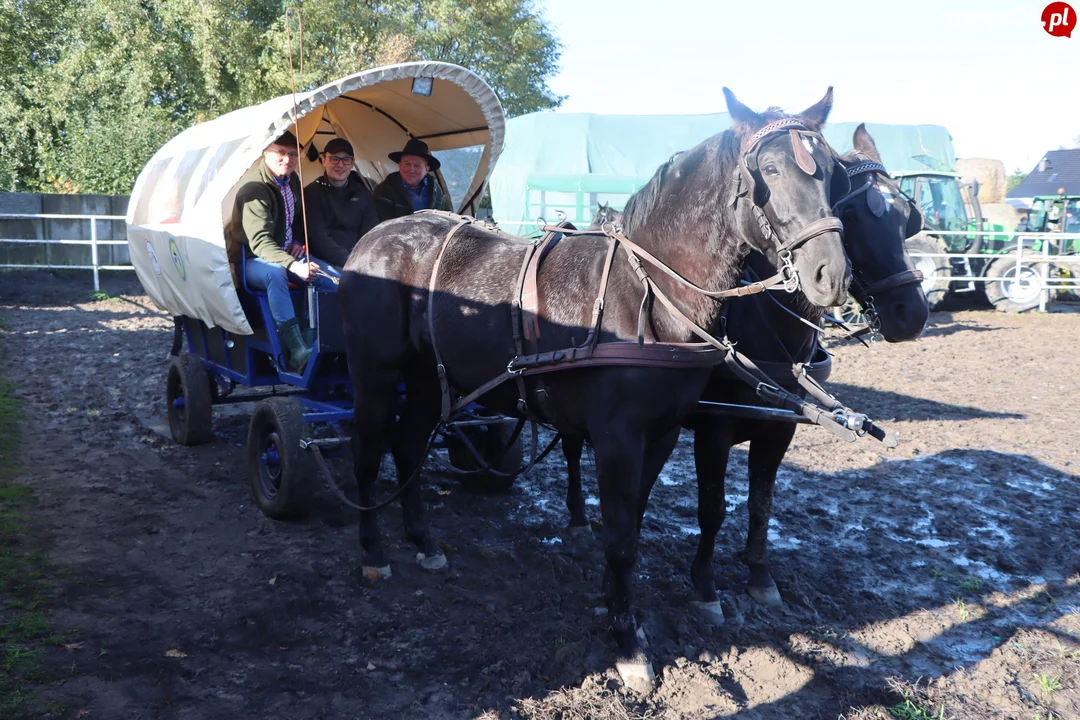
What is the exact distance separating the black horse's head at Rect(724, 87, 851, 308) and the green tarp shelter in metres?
13.5

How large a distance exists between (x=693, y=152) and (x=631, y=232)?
379mm

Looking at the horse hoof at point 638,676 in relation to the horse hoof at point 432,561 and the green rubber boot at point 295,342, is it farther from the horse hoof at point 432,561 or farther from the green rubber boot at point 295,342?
the green rubber boot at point 295,342

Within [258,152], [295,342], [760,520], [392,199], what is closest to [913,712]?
[760,520]

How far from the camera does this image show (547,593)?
394 centimetres

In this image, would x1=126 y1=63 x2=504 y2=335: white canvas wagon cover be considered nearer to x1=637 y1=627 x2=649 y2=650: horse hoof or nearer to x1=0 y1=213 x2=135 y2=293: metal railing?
x1=637 y1=627 x2=649 y2=650: horse hoof

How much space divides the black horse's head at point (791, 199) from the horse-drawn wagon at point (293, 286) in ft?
6.66

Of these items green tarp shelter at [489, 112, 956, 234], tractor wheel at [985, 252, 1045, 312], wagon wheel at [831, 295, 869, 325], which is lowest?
tractor wheel at [985, 252, 1045, 312]

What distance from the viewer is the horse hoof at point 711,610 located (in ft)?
12.3

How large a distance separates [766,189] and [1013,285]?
14561 millimetres

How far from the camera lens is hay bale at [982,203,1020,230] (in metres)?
19.0

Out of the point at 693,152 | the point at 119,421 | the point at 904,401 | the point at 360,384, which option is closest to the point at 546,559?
the point at 360,384

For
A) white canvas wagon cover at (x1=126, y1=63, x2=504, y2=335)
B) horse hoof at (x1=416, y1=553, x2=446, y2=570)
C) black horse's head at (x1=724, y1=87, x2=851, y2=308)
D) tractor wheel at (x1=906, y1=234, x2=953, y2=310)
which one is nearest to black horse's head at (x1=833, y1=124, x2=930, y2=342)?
black horse's head at (x1=724, y1=87, x2=851, y2=308)

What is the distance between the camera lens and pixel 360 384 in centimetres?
423

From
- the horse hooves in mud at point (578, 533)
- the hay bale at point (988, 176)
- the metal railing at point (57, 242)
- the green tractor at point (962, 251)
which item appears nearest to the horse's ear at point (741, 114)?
the horse hooves in mud at point (578, 533)
